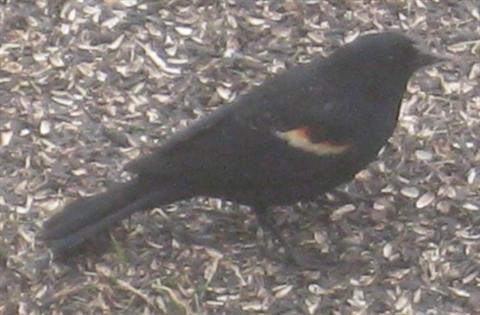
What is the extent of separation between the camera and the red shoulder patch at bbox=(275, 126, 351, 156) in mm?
4992

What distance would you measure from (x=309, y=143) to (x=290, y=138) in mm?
62

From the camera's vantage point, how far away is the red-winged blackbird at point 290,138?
5004 millimetres

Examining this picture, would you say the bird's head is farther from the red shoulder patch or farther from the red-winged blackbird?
the red shoulder patch

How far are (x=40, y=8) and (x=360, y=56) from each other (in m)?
1.74

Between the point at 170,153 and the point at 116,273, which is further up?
the point at 170,153

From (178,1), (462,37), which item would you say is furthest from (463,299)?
(178,1)

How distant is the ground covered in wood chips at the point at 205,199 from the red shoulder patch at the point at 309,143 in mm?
409

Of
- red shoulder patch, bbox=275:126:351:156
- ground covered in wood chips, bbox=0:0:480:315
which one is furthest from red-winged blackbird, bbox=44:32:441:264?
ground covered in wood chips, bbox=0:0:480:315

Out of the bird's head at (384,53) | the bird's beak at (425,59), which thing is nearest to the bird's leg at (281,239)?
the bird's head at (384,53)

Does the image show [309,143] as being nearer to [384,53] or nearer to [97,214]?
[384,53]

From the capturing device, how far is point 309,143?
197 inches

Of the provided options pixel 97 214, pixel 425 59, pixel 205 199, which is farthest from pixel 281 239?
pixel 425 59

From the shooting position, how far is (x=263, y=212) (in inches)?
206

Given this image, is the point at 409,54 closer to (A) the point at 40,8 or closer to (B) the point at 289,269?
(B) the point at 289,269
